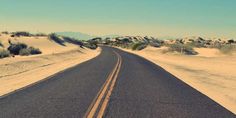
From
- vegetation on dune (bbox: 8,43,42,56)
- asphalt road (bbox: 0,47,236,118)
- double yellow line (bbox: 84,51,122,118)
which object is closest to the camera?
double yellow line (bbox: 84,51,122,118)

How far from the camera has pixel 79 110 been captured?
29.2 feet

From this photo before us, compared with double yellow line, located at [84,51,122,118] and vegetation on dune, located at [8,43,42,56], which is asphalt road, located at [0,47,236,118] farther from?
vegetation on dune, located at [8,43,42,56]

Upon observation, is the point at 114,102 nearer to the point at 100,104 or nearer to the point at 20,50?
the point at 100,104

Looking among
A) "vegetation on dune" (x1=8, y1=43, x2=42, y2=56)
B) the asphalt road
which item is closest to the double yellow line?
the asphalt road

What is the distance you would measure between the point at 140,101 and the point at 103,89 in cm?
266

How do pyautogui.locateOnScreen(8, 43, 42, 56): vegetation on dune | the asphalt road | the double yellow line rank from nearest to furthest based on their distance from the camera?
the double yellow line
the asphalt road
pyautogui.locateOnScreen(8, 43, 42, 56): vegetation on dune

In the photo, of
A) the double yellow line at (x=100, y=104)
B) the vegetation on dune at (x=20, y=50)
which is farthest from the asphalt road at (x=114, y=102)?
the vegetation on dune at (x=20, y=50)

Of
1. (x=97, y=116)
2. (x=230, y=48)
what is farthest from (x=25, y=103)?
(x=230, y=48)

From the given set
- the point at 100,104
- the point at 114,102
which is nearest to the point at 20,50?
the point at 114,102

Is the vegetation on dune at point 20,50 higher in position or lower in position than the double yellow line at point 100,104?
lower

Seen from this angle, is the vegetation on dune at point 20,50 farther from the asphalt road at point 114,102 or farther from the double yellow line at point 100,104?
the double yellow line at point 100,104

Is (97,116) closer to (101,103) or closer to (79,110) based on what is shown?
(79,110)

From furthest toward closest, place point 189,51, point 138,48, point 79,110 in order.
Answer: point 138,48 < point 189,51 < point 79,110

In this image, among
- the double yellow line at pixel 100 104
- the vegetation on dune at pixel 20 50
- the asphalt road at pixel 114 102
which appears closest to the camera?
the double yellow line at pixel 100 104
